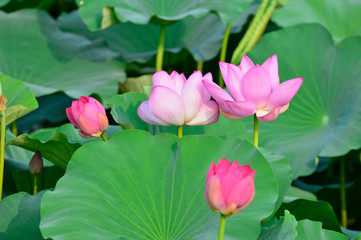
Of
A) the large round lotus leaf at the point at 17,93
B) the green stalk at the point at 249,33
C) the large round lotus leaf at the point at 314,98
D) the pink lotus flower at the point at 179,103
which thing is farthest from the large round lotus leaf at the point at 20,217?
the green stalk at the point at 249,33

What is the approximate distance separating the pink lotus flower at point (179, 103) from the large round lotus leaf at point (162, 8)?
30.8 inches

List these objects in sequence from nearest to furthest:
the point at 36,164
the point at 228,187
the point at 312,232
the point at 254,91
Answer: the point at 228,187 < the point at 254,91 < the point at 312,232 < the point at 36,164

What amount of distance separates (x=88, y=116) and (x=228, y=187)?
34cm

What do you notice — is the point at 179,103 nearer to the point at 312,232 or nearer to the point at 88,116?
the point at 88,116

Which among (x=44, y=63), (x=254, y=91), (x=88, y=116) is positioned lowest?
(x=44, y=63)

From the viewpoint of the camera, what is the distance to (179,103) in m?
0.88

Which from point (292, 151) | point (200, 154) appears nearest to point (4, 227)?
point (200, 154)

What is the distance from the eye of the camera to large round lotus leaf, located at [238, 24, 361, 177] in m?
1.47

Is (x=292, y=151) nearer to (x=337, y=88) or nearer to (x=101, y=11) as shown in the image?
(x=337, y=88)

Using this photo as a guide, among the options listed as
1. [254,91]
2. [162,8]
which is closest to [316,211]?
[254,91]

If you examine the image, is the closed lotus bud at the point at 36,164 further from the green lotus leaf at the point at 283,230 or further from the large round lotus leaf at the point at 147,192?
the green lotus leaf at the point at 283,230

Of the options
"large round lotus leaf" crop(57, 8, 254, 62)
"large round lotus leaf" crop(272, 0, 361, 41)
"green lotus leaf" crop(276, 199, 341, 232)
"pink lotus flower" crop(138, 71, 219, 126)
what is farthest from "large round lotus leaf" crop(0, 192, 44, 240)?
"large round lotus leaf" crop(272, 0, 361, 41)

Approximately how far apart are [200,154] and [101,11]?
94 cm

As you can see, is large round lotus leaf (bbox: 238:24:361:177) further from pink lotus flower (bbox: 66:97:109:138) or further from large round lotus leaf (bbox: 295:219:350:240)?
pink lotus flower (bbox: 66:97:109:138)
